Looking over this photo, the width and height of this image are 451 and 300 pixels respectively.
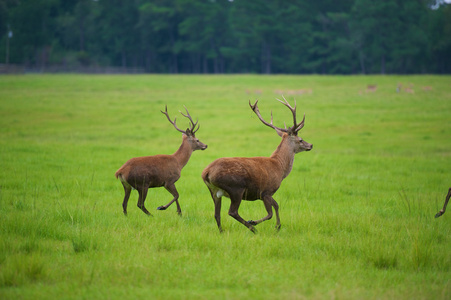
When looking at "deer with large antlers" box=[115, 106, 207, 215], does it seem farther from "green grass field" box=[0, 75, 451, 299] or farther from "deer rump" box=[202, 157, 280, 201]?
"deer rump" box=[202, 157, 280, 201]

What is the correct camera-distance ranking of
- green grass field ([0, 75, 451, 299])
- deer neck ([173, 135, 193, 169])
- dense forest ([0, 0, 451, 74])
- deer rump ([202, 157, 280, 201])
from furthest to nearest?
dense forest ([0, 0, 451, 74]) < deer neck ([173, 135, 193, 169]) < deer rump ([202, 157, 280, 201]) < green grass field ([0, 75, 451, 299])

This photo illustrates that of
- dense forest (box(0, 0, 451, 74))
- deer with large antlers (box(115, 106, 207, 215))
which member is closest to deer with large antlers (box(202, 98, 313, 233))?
deer with large antlers (box(115, 106, 207, 215))

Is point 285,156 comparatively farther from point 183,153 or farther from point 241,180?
A: point 183,153

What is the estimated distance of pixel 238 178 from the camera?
7.14 metres

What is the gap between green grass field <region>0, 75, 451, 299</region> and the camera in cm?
532

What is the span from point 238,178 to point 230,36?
90.4 meters

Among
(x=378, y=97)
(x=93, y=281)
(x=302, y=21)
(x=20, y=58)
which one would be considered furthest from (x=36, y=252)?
(x=302, y=21)

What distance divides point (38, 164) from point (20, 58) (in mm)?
73538

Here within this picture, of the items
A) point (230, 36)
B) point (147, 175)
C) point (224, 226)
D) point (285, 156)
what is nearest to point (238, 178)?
point (224, 226)

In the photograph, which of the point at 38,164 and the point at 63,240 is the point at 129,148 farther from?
the point at 63,240

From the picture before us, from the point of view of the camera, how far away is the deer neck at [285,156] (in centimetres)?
830

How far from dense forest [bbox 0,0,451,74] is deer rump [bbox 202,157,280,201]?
69032mm

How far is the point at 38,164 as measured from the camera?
13.7 meters

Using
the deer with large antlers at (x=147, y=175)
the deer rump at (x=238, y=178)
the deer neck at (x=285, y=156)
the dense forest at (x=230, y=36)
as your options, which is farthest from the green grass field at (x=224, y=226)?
the dense forest at (x=230, y=36)
